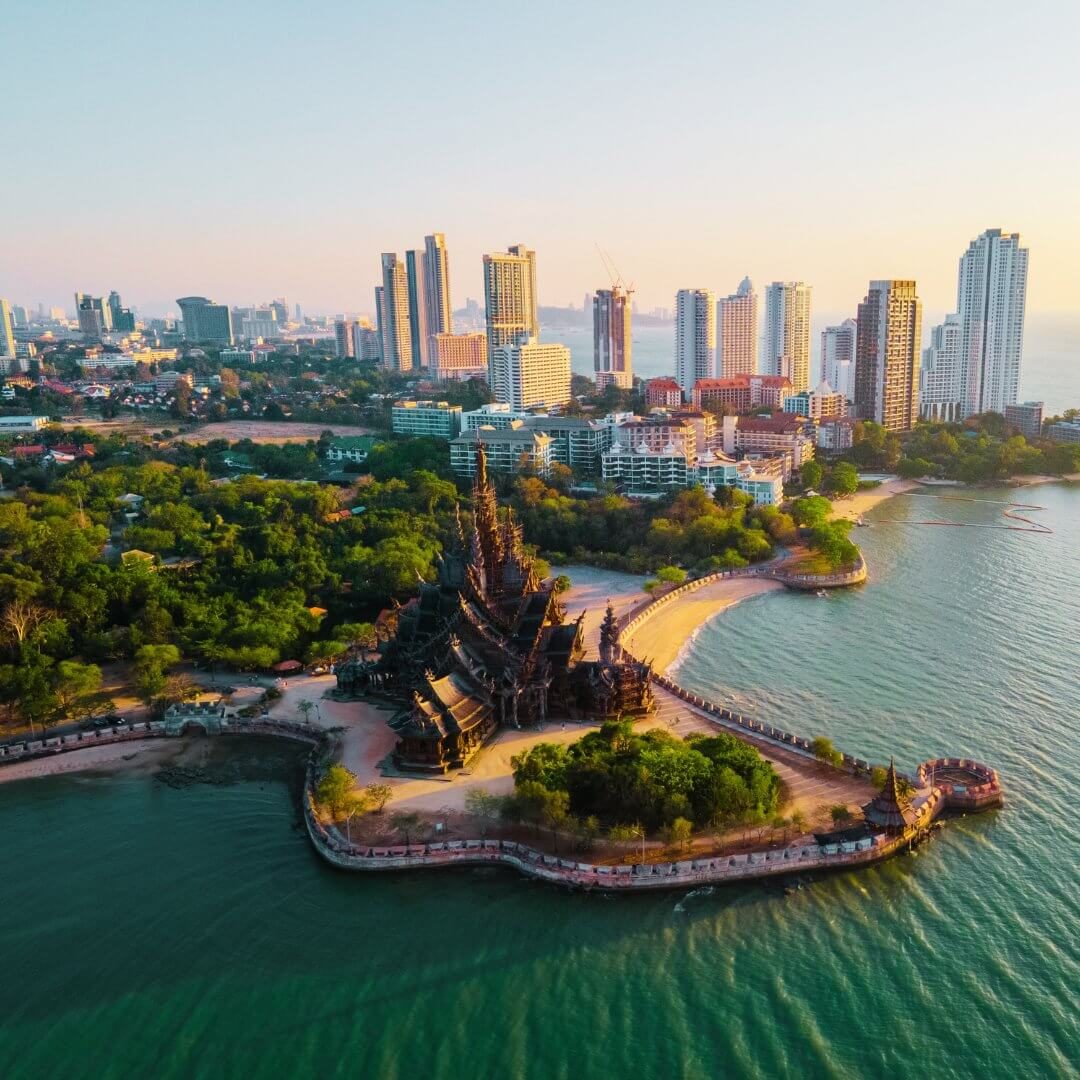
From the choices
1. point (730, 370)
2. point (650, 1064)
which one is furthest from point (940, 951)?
point (730, 370)

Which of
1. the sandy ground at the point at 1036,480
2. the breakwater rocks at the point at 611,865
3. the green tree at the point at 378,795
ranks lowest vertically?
the breakwater rocks at the point at 611,865

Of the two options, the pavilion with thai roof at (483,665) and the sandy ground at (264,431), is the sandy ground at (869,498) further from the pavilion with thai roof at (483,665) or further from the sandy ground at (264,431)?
the sandy ground at (264,431)

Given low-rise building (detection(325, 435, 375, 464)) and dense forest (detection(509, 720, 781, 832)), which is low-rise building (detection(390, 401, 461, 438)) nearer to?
low-rise building (detection(325, 435, 375, 464))

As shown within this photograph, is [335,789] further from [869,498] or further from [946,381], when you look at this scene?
[946,381]

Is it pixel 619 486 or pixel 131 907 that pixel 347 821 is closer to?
pixel 131 907

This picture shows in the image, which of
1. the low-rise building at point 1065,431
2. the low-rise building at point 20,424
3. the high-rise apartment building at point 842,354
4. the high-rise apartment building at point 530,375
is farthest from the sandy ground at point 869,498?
the low-rise building at point 20,424

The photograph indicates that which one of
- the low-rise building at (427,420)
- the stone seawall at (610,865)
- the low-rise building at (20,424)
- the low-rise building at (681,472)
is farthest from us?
the low-rise building at (427,420)

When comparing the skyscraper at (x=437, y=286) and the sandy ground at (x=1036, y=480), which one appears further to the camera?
the skyscraper at (x=437, y=286)

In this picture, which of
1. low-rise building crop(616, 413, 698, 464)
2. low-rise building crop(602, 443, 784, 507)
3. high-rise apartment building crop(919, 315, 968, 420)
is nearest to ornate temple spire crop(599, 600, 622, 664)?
low-rise building crop(602, 443, 784, 507)
